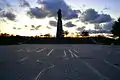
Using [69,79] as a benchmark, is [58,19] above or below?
above

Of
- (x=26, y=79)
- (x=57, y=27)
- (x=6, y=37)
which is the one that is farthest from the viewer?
(x=57, y=27)

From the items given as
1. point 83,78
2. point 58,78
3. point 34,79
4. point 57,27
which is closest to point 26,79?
point 34,79

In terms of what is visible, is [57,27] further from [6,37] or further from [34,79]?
[34,79]

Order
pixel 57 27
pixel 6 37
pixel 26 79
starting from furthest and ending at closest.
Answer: pixel 57 27
pixel 6 37
pixel 26 79

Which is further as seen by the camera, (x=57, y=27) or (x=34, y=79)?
(x=57, y=27)

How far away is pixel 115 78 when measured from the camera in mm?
15539

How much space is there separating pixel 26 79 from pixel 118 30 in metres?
151

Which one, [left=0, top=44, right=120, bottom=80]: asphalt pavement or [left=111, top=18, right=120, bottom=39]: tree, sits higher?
[left=111, top=18, right=120, bottom=39]: tree

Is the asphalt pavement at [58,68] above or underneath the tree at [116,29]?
underneath

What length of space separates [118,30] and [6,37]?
6056 centimetres

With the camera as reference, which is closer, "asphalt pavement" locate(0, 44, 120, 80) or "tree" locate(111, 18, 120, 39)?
"asphalt pavement" locate(0, 44, 120, 80)

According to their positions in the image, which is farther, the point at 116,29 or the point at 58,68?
the point at 116,29

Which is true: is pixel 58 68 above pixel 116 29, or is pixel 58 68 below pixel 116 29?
below

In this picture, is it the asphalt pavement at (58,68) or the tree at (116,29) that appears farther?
the tree at (116,29)
